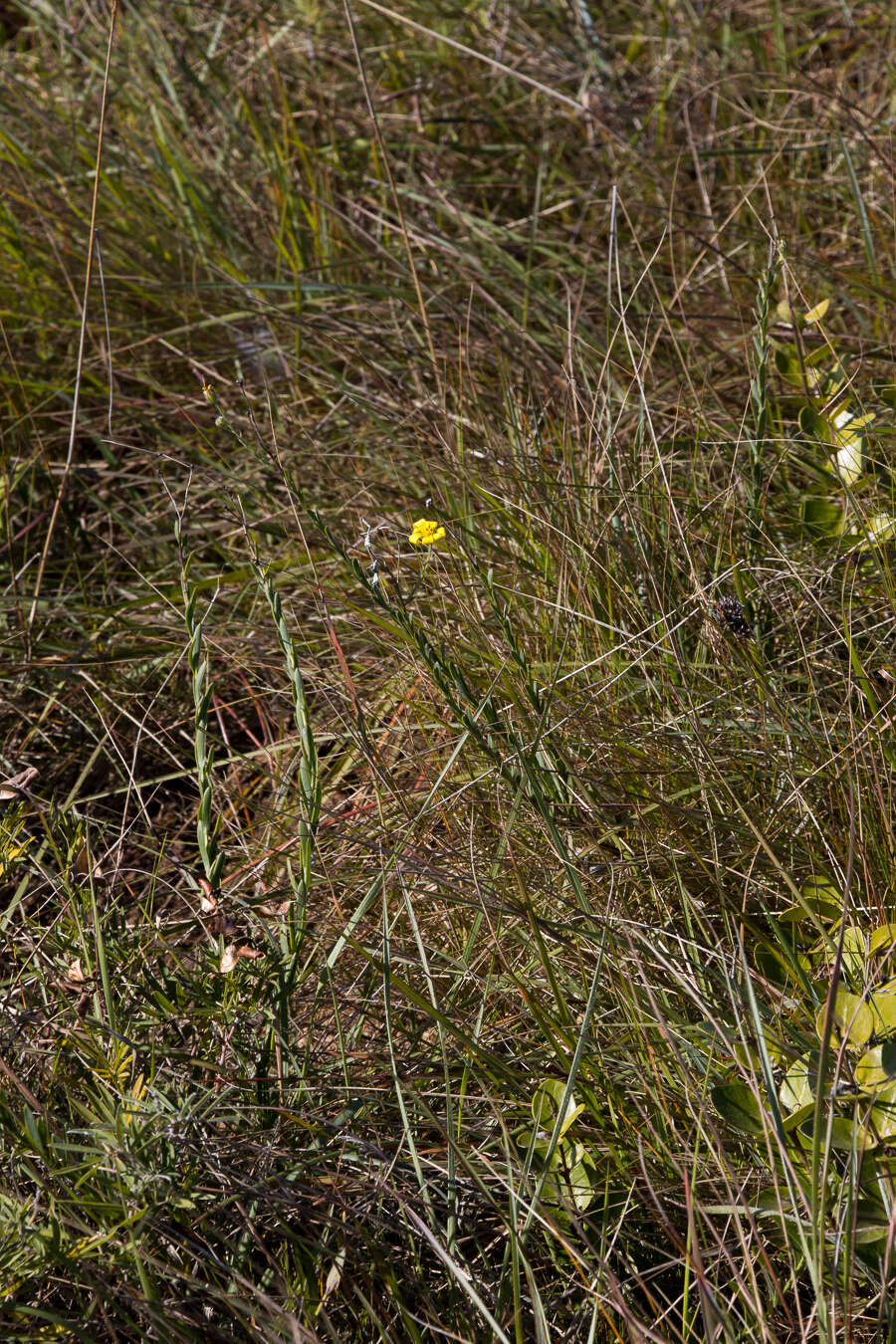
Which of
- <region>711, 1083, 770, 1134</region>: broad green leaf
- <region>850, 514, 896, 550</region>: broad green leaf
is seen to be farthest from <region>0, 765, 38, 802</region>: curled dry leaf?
<region>850, 514, 896, 550</region>: broad green leaf

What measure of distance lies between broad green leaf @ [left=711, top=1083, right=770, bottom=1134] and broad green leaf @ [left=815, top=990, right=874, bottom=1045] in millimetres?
89

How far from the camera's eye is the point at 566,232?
2.43 meters

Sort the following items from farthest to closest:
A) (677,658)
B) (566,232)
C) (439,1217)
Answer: (566,232) → (677,658) → (439,1217)

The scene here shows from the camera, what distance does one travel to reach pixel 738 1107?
41.9 inches

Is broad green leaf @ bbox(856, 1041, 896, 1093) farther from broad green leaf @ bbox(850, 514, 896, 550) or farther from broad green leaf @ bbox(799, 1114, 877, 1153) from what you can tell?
broad green leaf @ bbox(850, 514, 896, 550)

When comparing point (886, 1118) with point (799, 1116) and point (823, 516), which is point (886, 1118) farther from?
point (823, 516)

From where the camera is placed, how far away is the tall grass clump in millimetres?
1074

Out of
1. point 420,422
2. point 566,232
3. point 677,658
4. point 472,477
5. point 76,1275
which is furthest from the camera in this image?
point 566,232

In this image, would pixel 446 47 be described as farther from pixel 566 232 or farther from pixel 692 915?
pixel 692 915

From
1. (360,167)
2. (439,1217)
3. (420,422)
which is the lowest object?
(439,1217)

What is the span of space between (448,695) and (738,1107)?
1.52ft

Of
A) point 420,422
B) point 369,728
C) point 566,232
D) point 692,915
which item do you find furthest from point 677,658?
point 566,232

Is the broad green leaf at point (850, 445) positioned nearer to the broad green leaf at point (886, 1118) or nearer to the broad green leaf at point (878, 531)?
the broad green leaf at point (878, 531)

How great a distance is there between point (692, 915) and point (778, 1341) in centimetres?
43
